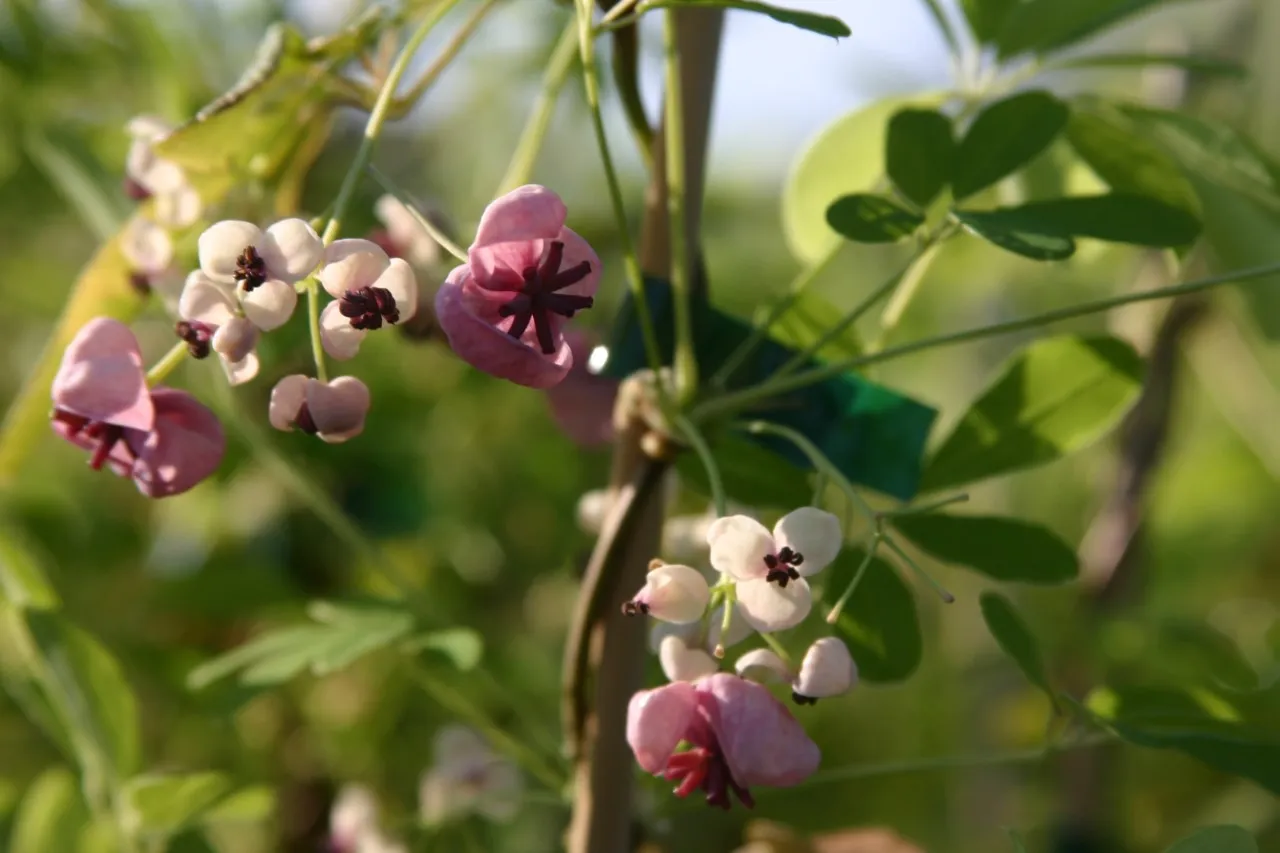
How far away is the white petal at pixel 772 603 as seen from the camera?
0.34 metres

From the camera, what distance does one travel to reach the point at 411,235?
1.67 feet

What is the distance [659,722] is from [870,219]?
0.18 meters

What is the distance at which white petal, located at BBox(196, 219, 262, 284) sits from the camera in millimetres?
321

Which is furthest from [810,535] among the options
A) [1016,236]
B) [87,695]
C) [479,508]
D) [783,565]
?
[479,508]

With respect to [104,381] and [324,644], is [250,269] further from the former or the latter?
[324,644]

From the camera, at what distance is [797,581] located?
0.34 meters

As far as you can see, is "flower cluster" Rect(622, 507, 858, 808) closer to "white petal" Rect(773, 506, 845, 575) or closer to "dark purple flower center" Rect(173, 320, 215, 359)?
"white petal" Rect(773, 506, 845, 575)

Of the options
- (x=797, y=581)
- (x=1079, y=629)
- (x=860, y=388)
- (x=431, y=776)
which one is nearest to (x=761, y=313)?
(x=860, y=388)

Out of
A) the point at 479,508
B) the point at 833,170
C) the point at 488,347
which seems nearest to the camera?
the point at 488,347

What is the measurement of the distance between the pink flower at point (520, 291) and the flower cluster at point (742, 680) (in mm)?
68

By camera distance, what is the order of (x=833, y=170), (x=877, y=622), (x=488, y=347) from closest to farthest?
(x=488, y=347), (x=877, y=622), (x=833, y=170)

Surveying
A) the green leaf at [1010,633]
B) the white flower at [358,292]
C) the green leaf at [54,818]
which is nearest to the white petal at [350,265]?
the white flower at [358,292]

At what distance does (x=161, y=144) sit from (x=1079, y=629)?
628mm

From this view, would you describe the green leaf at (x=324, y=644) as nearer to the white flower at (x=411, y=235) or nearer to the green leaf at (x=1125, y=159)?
the white flower at (x=411, y=235)
